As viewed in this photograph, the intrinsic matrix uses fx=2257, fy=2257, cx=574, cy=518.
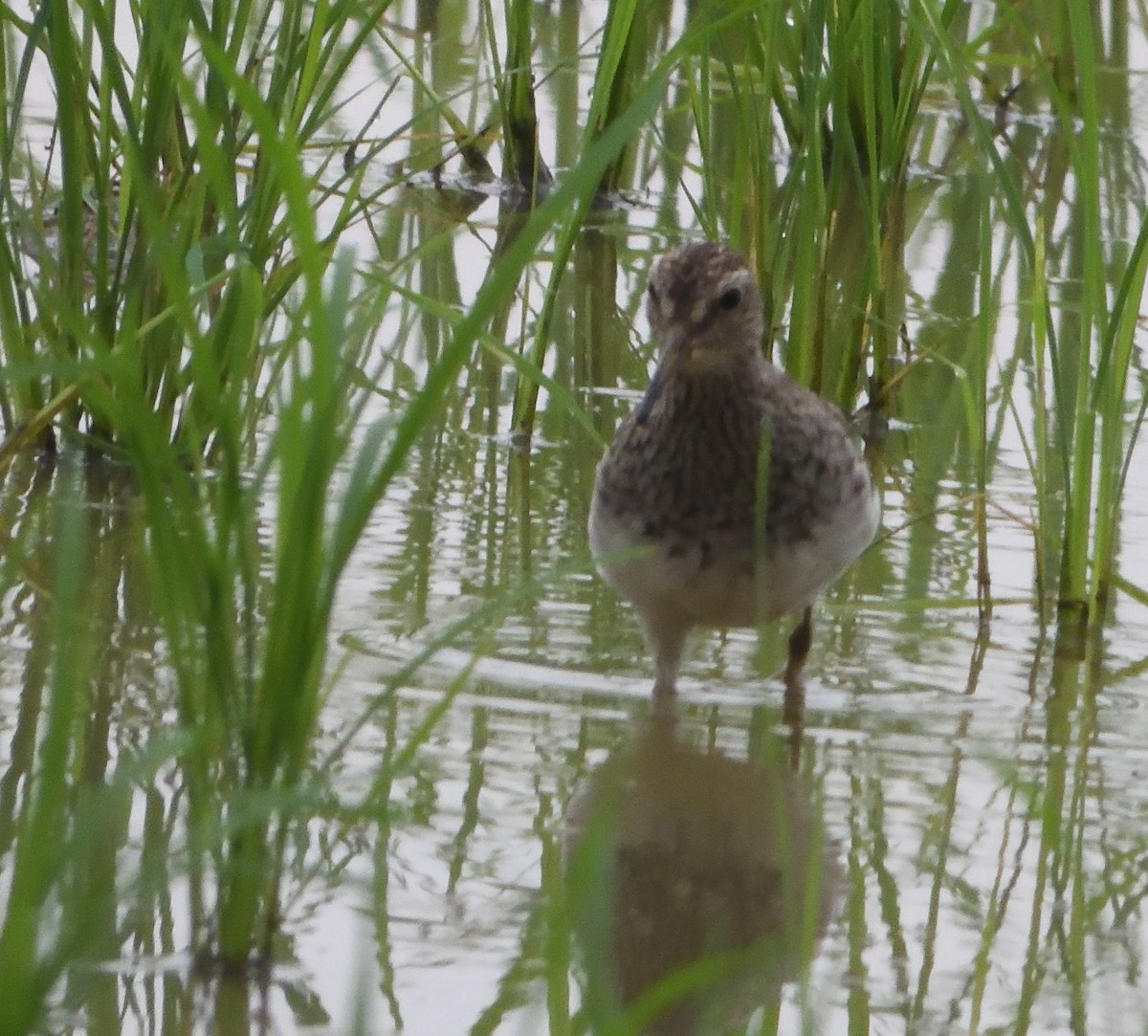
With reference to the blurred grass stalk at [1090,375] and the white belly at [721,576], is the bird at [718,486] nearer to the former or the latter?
the white belly at [721,576]

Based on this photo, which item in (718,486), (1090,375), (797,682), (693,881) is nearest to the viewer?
(693,881)

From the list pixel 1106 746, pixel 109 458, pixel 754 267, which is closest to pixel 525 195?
pixel 754 267

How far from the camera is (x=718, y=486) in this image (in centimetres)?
499

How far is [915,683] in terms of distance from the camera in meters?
5.12

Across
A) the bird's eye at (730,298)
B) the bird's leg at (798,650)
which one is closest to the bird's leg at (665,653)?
the bird's leg at (798,650)

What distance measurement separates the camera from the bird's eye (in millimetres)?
5098

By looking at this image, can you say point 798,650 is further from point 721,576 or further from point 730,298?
point 730,298

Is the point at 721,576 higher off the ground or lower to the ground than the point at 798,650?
higher

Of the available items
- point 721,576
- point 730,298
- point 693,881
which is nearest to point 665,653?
point 721,576

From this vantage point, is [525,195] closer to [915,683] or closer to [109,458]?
[109,458]

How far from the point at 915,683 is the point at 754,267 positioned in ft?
5.87

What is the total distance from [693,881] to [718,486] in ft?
4.13

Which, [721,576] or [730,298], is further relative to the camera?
[730,298]

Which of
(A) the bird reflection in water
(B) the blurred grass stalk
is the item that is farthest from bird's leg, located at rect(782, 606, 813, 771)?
(B) the blurred grass stalk
